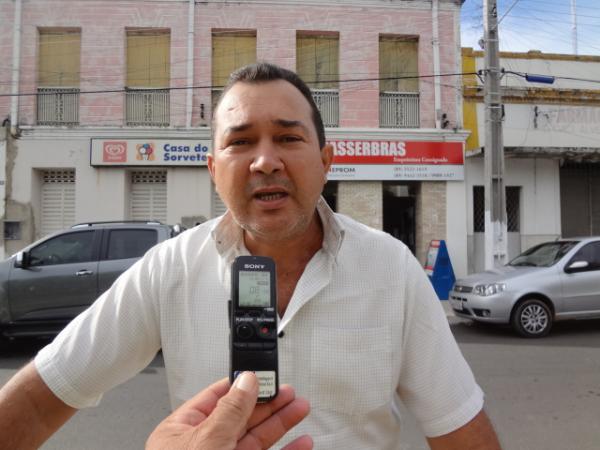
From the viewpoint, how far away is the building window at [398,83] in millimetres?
12531

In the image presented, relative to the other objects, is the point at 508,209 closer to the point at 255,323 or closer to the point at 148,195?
the point at 148,195

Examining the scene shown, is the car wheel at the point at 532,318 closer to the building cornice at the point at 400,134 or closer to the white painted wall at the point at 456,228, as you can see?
the white painted wall at the point at 456,228

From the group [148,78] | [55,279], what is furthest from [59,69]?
[55,279]

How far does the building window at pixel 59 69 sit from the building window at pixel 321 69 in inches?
245

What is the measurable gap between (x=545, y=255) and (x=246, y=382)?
8.44 m

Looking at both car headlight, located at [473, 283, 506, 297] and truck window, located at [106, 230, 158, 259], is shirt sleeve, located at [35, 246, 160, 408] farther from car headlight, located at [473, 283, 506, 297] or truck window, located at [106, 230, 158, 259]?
car headlight, located at [473, 283, 506, 297]

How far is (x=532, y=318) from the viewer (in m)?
7.14

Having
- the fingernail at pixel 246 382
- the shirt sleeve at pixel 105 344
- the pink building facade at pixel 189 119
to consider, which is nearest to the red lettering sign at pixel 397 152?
the pink building facade at pixel 189 119

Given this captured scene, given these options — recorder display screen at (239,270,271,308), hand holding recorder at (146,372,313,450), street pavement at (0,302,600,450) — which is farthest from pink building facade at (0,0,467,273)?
hand holding recorder at (146,372,313,450)

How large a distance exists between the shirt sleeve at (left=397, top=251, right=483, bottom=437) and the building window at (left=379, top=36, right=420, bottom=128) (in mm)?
11702

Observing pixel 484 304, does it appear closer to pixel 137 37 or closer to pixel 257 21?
pixel 257 21

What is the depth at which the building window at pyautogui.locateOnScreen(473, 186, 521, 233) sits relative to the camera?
1270 centimetres

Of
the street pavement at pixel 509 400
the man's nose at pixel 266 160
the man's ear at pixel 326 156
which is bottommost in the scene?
the street pavement at pixel 509 400

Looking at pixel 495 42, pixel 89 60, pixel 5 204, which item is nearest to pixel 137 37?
pixel 89 60
